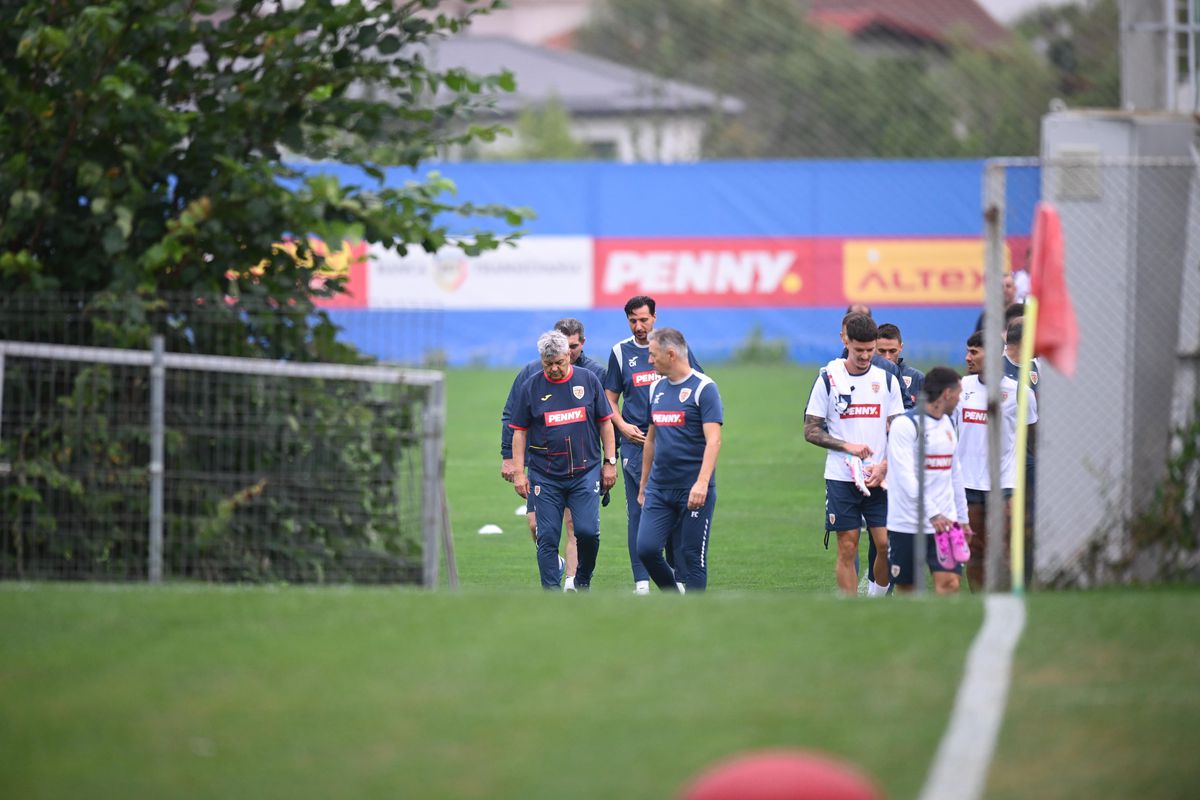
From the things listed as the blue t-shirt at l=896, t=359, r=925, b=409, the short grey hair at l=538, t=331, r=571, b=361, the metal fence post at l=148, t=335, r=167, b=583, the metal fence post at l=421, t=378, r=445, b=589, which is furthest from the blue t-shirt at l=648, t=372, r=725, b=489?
the metal fence post at l=148, t=335, r=167, b=583

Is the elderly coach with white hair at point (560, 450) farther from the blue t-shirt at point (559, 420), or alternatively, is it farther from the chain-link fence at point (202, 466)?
the chain-link fence at point (202, 466)

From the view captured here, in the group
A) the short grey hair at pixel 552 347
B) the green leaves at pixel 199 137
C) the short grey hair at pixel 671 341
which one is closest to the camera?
the green leaves at pixel 199 137

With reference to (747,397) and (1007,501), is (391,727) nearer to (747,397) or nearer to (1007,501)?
(1007,501)

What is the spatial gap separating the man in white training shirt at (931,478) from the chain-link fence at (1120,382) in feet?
2.76

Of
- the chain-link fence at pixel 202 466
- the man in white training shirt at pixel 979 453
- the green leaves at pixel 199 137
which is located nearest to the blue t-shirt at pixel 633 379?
the man in white training shirt at pixel 979 453

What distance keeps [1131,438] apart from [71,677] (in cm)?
575

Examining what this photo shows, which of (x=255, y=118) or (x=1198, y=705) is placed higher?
(x=255, y=118)

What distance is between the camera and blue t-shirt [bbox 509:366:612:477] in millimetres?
11344

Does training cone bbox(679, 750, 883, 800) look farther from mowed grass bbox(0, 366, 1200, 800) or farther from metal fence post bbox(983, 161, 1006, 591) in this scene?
metal fence post bbox(983, 161, 1006, 591)

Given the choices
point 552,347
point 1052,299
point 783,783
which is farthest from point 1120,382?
point 783,783

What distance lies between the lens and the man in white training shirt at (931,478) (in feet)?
30.9

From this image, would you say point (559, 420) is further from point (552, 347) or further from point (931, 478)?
point (931, 478)

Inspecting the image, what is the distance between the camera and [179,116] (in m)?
9.02

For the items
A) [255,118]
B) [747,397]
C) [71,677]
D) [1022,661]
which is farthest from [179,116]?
[747,397]
